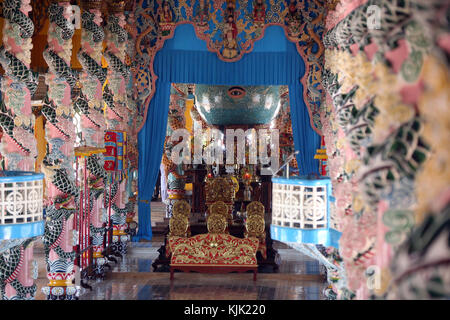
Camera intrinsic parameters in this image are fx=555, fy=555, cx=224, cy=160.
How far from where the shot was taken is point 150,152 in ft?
32.0

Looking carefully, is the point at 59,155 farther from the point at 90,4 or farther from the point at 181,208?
the point at 181,208

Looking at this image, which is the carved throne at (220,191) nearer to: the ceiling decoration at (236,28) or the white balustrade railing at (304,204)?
the ceiling decoration at (236,28)

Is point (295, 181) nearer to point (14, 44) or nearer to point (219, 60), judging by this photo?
point (14, 44)

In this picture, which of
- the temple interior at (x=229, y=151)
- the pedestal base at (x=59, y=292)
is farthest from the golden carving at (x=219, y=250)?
the pedestal base at (x=59, y=292)

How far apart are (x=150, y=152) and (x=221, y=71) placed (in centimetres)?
188

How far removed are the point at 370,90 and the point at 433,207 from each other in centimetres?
68

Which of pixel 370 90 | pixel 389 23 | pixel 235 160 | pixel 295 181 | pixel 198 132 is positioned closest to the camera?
pixel 389 23

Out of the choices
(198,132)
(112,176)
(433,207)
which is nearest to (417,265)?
(433,207)

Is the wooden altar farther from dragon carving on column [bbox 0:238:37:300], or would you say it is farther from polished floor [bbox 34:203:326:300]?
dragon carving on column [bbox 0:238:37:300]

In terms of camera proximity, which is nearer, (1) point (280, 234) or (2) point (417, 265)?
(2) point (417, 265)

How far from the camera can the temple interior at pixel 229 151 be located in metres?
1.36

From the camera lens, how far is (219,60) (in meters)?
9.52

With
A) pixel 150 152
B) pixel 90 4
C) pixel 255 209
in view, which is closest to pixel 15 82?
pixel 90 4

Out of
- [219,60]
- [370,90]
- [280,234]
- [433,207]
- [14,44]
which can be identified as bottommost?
[280,234]
